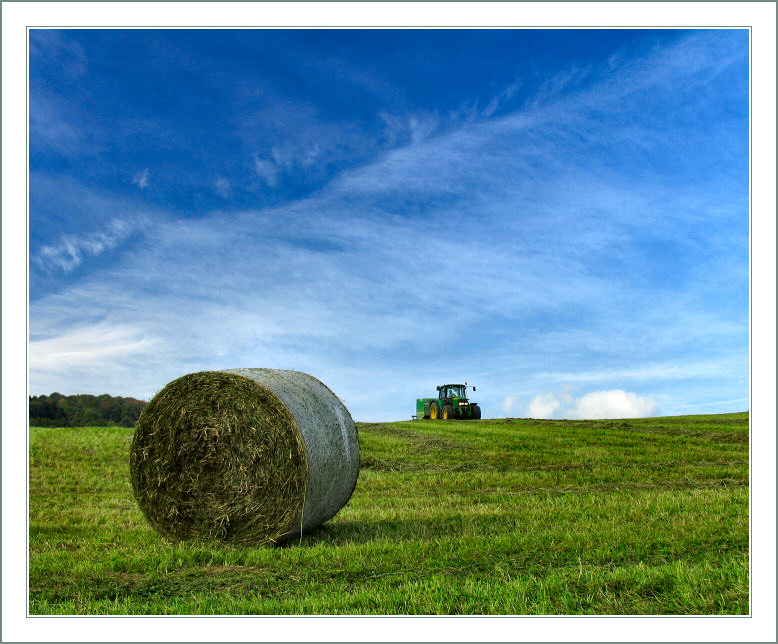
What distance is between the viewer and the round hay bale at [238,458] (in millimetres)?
7227

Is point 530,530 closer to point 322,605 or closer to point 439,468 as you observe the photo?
point 322,605

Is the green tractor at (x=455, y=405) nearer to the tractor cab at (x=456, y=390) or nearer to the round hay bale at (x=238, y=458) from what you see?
the tractor cab at (x=456, y=390)

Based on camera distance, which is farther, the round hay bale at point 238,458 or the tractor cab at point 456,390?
the tractor cab at point 456,390

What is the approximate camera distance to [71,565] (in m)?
6.16

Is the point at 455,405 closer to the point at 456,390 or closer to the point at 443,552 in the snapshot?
the point at 456,390

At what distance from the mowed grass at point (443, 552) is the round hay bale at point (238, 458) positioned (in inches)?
13.1

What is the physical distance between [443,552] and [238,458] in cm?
276

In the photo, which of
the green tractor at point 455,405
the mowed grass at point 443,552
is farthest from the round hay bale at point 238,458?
the green tractor at point 455,405

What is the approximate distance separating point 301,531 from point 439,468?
7.95 meters

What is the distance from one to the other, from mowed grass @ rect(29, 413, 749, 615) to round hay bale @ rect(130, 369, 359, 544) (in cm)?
33

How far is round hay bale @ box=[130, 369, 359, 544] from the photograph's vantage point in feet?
23.7

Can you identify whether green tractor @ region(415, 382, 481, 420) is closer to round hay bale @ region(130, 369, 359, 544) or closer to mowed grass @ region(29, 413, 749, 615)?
mowed grass @ region(29, 413, 749, 615)

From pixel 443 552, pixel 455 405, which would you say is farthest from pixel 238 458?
pixel 455 405

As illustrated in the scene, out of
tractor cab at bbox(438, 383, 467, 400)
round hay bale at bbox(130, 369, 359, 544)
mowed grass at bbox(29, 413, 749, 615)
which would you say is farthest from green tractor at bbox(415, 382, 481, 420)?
round hay bale at bbox(130, 369, 359, 544)
